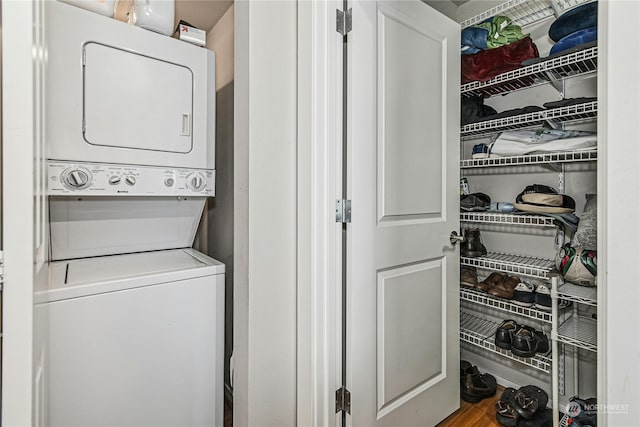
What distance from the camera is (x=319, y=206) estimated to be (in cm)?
130

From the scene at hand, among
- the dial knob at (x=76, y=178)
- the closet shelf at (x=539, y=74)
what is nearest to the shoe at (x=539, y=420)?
the closet shelf at (x=539, y=74)

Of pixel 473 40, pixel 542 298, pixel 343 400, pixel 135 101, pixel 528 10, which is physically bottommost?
pixel 343 400

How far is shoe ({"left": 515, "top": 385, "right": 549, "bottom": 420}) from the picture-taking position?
1680mm

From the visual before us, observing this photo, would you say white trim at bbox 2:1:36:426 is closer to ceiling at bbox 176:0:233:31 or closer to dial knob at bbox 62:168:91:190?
dial knob at bbox 62:168:91:190

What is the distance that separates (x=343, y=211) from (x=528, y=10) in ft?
5.37

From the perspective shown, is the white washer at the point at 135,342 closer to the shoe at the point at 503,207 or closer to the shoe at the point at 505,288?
the shoe at the point at 505,288

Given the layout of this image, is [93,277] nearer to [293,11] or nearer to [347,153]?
[347,153]

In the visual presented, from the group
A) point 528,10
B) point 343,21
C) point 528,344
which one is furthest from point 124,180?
point 528,10

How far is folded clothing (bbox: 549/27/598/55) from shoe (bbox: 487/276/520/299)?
116cm

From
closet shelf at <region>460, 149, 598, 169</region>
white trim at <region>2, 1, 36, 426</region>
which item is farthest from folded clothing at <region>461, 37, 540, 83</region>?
white trim at <region>2, 1, 36, 426</region>

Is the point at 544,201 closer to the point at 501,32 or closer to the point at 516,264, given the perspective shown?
the point at 516,264

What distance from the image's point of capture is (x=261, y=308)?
1.29m

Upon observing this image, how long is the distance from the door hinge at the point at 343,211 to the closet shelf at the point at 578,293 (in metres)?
0.97

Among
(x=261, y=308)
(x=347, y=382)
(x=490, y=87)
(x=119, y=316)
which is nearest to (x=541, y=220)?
(x=490, y=87)
